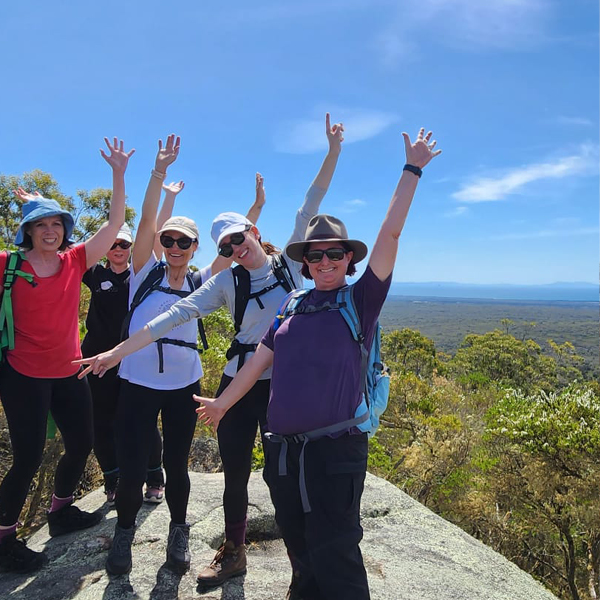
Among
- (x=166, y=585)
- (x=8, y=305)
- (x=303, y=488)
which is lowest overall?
(x=166, y=585)

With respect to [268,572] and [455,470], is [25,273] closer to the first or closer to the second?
[268,572]

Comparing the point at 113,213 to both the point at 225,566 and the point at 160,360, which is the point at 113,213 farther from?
the point at 225,566

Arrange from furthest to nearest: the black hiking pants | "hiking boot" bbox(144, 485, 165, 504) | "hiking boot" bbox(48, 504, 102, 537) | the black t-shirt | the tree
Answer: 1. the tree
2. "hiking boot" bbox(144, 485, 165, 504)
3. the black t-shirt
4. "hiking boot" bbox(48, 504, 102, 537)
5. the black hiking pants

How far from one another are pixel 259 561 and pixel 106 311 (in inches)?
98.2

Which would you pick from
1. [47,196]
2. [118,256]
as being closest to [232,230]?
[118,256]

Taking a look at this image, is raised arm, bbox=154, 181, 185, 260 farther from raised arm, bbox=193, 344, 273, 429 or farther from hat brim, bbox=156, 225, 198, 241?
raised arm, bbox=193, 344, 273, 429

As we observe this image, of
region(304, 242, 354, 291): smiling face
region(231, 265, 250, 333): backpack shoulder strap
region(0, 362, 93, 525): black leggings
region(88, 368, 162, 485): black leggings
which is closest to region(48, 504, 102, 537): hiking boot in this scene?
region(88, 368, 162, 485): black leggings

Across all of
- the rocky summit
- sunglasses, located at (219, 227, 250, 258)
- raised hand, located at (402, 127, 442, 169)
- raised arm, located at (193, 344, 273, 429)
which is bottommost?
the rocky summit

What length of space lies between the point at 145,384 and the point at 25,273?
1.20 meters

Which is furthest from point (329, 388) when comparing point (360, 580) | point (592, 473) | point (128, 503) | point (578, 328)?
point (578, 328)

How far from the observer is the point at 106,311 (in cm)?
423

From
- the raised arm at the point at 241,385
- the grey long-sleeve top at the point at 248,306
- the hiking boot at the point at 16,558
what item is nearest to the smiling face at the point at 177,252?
the grey long-sleeve top at the point at 248,306

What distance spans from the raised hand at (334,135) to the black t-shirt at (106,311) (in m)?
2.17

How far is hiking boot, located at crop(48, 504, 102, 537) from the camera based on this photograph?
4.09 metres
